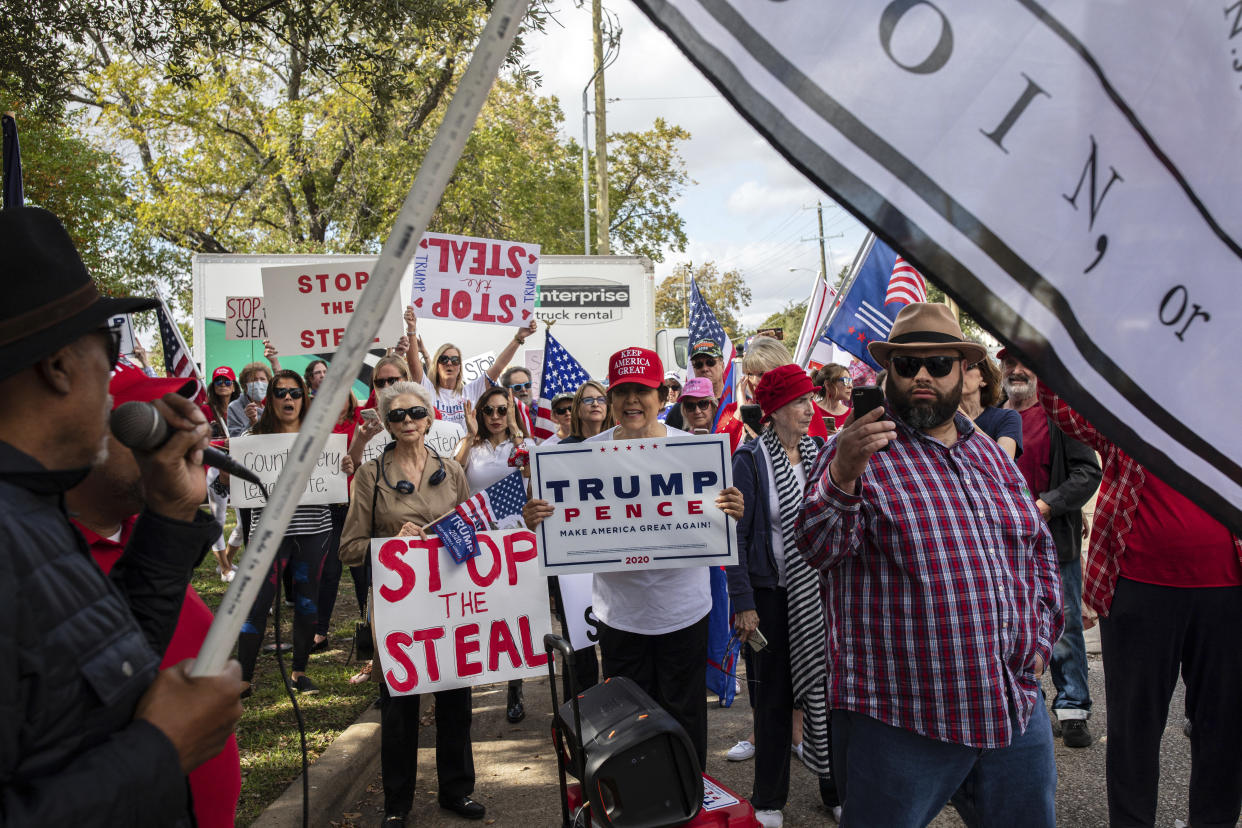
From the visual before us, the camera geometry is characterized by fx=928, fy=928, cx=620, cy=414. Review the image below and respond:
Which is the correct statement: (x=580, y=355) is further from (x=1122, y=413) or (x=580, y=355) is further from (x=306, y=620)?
(x=1122, y=413)

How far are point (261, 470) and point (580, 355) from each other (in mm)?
8877

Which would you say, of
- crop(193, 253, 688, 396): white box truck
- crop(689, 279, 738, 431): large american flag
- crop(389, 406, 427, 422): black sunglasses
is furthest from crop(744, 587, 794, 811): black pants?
crop(193, 253, 688, 396): white box truck

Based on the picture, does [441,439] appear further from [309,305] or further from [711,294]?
[711,294]

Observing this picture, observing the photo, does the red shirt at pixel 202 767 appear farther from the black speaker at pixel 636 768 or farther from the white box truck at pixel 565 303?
the white box truck at pixel 565 303

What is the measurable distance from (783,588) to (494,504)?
61.0 inches

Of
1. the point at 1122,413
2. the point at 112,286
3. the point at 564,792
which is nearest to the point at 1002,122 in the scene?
the point at 1122,413

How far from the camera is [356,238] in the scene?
21609 millimetres

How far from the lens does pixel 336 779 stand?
15.5ft

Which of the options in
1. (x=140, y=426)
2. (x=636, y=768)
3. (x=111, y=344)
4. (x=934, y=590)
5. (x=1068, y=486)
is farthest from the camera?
(x=1068, y=486)

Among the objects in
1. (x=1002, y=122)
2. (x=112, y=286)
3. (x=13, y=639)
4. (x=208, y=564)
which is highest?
(x=112, y=286)

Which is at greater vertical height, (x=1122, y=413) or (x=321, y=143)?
(x=321, y=143)

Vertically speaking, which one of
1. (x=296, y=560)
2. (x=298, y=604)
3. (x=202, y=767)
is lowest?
(x=298, y=604)

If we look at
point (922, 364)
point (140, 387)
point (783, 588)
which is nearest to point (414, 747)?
point (783, 588)

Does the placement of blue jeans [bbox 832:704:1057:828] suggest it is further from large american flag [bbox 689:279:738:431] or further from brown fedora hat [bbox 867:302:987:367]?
large american flag [bbox 689:279:738:431]
